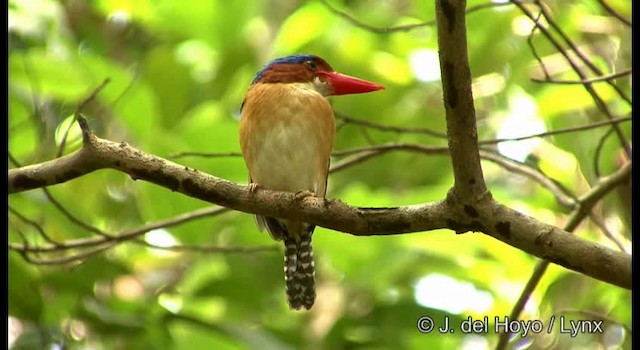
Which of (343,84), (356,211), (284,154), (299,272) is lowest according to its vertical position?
(356,211)

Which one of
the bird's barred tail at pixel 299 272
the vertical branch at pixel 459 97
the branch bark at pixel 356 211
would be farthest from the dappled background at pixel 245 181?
the vertical branch at pixel 459 97

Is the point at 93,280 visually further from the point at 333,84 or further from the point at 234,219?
the point at 333,84

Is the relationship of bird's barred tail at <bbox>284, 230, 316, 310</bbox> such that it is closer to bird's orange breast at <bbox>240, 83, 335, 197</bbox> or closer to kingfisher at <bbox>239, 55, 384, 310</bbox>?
kingfisher at <bbox>239, 55, 384, 310</bbox>

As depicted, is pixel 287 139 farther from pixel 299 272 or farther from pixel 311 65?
pixel 299 272

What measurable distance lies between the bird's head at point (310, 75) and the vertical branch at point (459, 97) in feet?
4.30

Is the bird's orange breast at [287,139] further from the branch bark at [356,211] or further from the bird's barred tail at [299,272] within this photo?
the branch bark at [356,211]

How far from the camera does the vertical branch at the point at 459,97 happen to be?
167 cm

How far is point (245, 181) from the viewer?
3.06 metres

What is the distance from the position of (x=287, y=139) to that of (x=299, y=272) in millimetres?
553

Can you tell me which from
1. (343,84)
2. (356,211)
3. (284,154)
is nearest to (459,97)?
(356,211)

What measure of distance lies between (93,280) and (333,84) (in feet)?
3.36

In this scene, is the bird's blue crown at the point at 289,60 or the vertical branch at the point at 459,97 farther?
the bird's blue crown at the point at 289,60

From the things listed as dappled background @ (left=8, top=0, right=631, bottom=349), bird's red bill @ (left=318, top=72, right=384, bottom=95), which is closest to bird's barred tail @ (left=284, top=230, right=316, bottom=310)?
dappled background @ (left=8, top=0, right=631, bottom=349)
